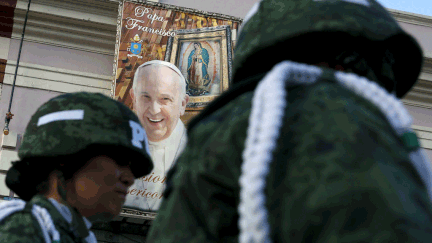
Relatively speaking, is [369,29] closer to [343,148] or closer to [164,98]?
[343,148]

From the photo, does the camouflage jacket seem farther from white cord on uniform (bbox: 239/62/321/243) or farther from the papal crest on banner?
the papal crest on banner

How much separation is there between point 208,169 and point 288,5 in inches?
14.5

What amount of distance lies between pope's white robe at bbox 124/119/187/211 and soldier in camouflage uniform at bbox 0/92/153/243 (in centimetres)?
409

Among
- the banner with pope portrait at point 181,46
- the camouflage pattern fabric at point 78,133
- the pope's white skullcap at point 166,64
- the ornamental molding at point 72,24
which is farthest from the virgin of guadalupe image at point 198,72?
the camouflage pattern fabric at point 78,133

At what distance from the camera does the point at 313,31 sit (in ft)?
2.84

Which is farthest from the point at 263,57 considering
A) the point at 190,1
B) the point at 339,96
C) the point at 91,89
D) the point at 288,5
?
the point at 190,1

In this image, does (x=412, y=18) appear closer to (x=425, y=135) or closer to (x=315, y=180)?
(x=425, y=135)

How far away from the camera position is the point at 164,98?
649 centimetres

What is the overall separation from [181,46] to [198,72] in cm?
45

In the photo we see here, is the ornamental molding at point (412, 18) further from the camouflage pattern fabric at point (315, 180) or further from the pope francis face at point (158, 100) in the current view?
the camouflage pattern fabric at point (315, 180)

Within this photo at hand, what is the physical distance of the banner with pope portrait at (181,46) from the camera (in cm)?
669

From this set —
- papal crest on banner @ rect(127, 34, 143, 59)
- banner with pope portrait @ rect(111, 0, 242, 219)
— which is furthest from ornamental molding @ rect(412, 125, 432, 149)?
papal crest on banner @ rect(127, 34, 143, 59)

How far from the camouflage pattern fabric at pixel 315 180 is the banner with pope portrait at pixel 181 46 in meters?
5.74

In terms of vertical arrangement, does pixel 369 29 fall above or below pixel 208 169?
above
